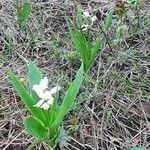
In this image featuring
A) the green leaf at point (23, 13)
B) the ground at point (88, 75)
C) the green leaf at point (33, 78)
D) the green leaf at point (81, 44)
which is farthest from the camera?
the green leaf at point (23, 13)

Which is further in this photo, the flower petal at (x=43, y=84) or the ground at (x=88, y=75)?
the ground at (x=88, y=75)

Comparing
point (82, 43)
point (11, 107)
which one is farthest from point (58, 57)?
point (11, 107)

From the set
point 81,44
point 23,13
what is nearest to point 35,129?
point 81,44

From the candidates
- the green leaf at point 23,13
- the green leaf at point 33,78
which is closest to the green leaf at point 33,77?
the green leaf at point 33,78

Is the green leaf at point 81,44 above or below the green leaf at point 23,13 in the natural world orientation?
below

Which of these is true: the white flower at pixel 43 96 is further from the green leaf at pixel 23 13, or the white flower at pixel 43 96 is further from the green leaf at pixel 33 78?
the green leaf at pixel 23 13

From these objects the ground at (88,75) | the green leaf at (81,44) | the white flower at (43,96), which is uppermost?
the white flower at (43,96)

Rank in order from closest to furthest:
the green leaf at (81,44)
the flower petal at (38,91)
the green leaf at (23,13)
A: the flower petal at (38,91) → the green leaf at (81,44) → the green leaf at (23,13)
